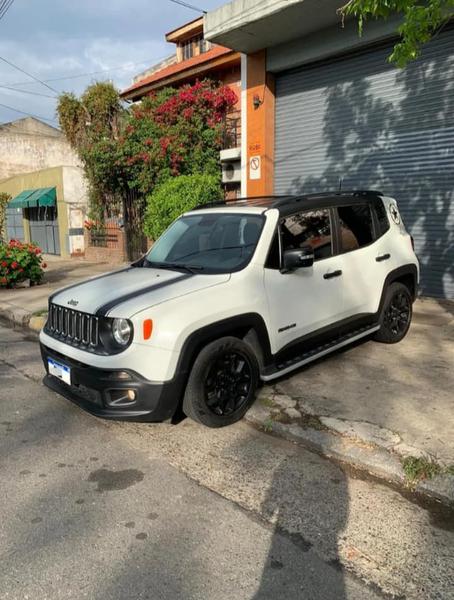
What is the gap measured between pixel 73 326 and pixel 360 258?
2987 mm

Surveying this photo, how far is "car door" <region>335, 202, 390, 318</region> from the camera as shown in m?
4.85

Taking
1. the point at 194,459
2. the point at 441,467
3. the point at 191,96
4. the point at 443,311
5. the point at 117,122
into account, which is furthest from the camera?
the point at 117,122

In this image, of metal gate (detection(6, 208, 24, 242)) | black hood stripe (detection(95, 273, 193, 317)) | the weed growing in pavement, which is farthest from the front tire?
metal gate (detection(6, 208, 24, 242))

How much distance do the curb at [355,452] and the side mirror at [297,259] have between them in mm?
1234

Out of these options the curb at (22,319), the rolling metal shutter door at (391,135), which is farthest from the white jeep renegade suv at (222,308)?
the rolling metal shutter door at (391,135)

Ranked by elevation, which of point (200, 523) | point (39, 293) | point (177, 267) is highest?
point (177, 267)

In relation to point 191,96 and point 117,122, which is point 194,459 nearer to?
point 191,96

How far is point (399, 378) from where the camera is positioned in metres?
4.74

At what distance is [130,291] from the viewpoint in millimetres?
3693

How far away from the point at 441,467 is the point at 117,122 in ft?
59.9

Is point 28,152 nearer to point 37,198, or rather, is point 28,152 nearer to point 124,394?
point 37,198

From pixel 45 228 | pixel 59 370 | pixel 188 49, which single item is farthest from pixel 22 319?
pixel 188 49

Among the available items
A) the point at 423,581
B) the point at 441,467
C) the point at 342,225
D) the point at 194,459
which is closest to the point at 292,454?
the point at 194,459

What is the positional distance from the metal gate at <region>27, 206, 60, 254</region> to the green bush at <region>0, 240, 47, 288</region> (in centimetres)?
847
